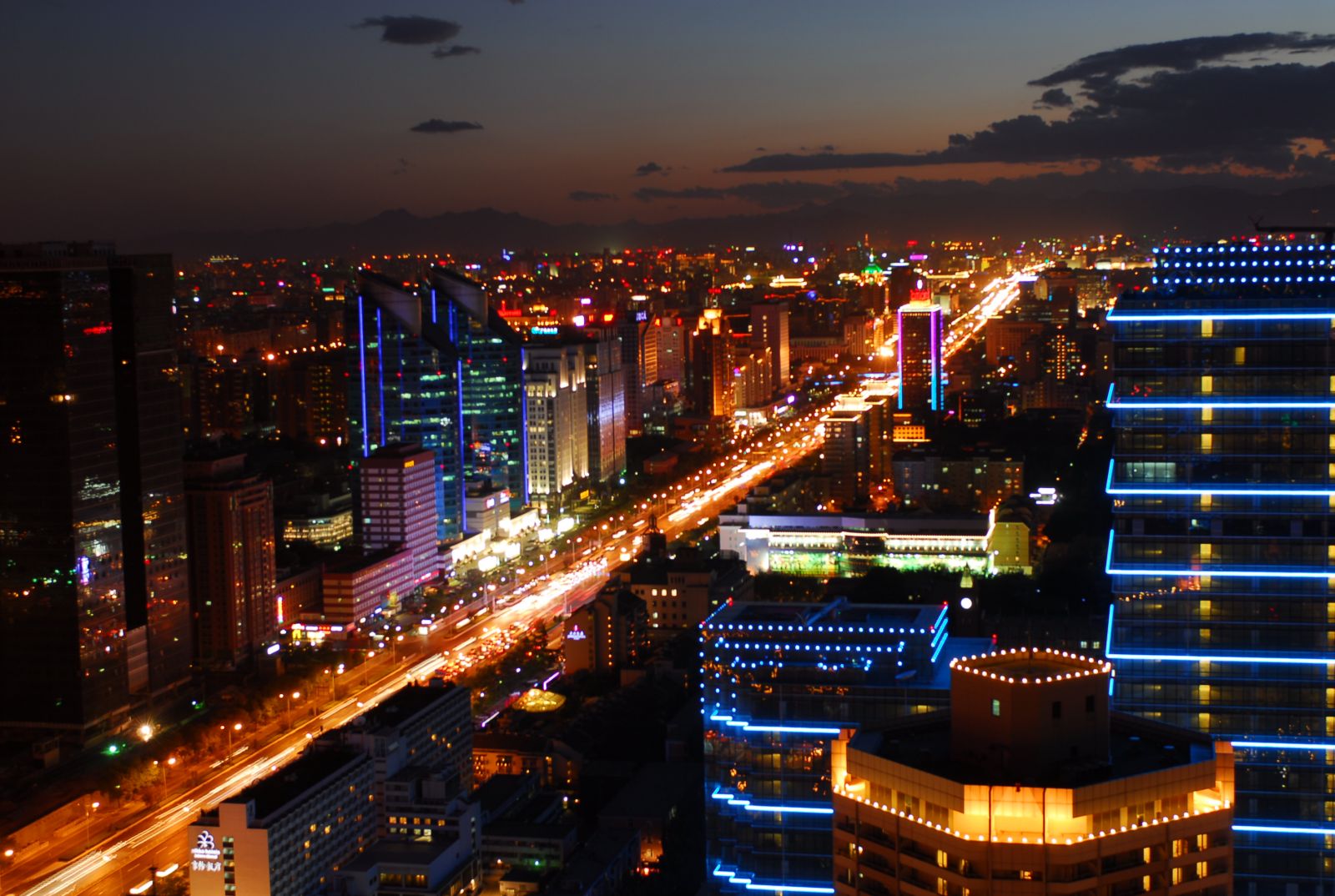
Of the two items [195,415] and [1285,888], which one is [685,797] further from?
[195,415]

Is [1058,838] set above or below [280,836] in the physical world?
above

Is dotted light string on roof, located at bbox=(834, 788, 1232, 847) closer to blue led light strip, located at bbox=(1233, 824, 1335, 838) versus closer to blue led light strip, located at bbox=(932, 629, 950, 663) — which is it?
blue led light strip, located at bbox=(1233, 824, 1335, 838)

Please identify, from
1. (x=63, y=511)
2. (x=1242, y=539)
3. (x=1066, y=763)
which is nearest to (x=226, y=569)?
(x=63, y=511)

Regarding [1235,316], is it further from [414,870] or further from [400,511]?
[400,511]

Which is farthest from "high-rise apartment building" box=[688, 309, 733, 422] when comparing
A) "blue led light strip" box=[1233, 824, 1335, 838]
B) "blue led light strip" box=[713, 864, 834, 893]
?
"blue led light strip" box=[1233, 824, 1335, 838]

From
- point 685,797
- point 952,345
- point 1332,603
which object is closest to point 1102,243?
point 952,345

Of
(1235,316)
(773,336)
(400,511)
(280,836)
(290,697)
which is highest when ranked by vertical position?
(1235,316)
